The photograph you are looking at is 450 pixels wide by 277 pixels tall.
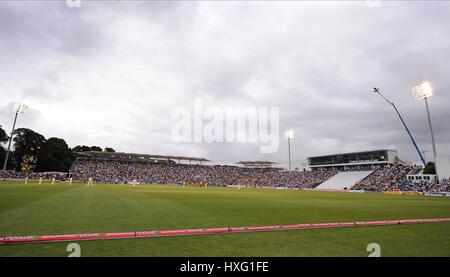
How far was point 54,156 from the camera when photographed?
9756cm

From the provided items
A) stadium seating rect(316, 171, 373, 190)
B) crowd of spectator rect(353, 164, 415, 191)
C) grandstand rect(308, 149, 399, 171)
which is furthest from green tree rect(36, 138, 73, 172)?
crowd of spectator rect(353, 164, 415, 191)

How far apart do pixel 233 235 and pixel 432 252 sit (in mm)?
4618

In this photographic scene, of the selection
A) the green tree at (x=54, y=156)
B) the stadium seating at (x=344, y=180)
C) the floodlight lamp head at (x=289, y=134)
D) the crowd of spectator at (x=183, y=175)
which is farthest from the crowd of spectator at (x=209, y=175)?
the green tree at (x=54, y=156)

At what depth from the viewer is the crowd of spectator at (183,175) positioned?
7619 centimetres

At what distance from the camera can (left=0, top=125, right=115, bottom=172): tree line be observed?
9227cm

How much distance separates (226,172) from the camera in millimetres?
Result: 97750

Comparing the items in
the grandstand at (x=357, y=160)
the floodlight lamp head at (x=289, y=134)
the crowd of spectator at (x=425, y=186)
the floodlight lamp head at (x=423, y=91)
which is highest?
the floodlight lamp head at (x=423, y=91)

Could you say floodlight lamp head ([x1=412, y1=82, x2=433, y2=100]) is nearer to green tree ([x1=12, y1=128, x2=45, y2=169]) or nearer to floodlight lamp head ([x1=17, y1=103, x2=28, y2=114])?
floodlight lamp head ([x1=17, y1=103, x2=28, y2=114])

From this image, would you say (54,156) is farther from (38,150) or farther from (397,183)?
(397,183)

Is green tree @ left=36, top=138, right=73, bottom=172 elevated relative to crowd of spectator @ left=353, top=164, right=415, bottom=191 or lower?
elevated

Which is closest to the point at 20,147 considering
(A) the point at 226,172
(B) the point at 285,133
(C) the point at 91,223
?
(A) the point at 226,172

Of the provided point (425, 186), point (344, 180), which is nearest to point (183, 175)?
point (344, 180)

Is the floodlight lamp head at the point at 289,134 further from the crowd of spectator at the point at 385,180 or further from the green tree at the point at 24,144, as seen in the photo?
the green tree at the point at 24,144
